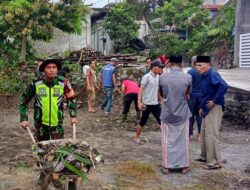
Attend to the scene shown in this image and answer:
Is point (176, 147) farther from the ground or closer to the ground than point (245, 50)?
closer to the ground

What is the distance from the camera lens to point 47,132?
231 inches

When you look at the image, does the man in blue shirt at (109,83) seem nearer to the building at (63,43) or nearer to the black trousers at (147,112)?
the black trousers at (147,112)

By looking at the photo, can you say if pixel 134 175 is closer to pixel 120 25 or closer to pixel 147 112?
pixel 147 112

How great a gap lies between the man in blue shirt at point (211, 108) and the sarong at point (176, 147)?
0.40 metres

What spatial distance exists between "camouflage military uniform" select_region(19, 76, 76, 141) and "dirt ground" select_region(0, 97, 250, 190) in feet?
3.01

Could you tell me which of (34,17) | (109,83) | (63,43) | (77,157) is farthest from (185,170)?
(63,43)

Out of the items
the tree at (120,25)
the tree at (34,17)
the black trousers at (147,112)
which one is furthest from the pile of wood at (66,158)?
the tree at (120,25)

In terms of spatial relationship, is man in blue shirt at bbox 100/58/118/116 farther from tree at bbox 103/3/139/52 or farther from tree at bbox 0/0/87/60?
tree at bbox 103/3/139/52

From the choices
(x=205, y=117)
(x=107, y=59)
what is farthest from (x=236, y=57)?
(x=205, y=117)

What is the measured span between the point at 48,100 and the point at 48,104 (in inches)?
2.1

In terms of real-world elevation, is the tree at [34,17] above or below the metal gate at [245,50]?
above

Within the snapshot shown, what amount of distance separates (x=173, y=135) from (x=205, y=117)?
0.64 metres

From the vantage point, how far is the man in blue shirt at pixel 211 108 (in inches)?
273

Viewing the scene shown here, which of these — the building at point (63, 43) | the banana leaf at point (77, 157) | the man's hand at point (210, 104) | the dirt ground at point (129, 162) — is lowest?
the dirt ground at point (129, 162)
